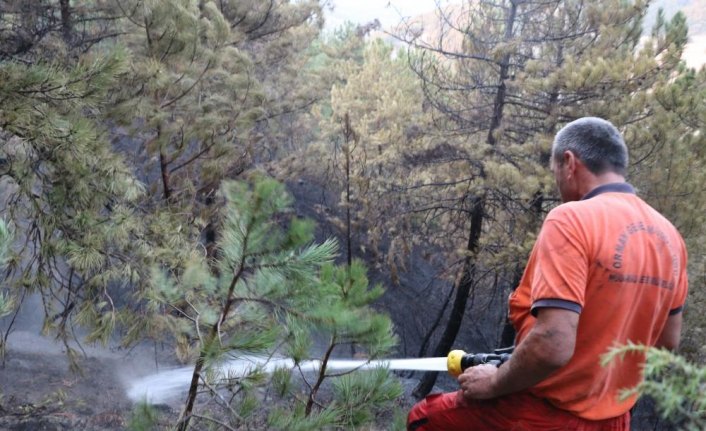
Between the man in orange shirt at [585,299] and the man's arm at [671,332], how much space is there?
0.04 m

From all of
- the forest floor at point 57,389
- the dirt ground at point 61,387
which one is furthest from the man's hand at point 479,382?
the forest floor at point 57,389

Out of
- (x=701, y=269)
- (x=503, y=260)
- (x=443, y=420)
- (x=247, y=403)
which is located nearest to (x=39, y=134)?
(x=247, y=403)

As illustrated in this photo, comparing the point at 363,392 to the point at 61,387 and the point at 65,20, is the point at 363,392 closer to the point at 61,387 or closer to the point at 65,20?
the point at 65,20

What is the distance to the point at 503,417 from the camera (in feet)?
8.05

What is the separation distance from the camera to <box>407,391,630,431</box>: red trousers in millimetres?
2336

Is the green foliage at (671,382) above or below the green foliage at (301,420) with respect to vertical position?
above

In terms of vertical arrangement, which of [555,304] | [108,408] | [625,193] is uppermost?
[625,193]

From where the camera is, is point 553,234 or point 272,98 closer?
point 553,234

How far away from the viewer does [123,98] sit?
6.79 m

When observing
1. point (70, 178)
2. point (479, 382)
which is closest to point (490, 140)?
point (70, 178)

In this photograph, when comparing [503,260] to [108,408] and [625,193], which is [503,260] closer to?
[108,408]

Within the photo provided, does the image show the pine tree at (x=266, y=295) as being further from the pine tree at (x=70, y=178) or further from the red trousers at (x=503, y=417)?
the pine tree at (x=70, y=178)

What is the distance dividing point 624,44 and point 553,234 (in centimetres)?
889

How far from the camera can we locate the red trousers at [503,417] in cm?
234
